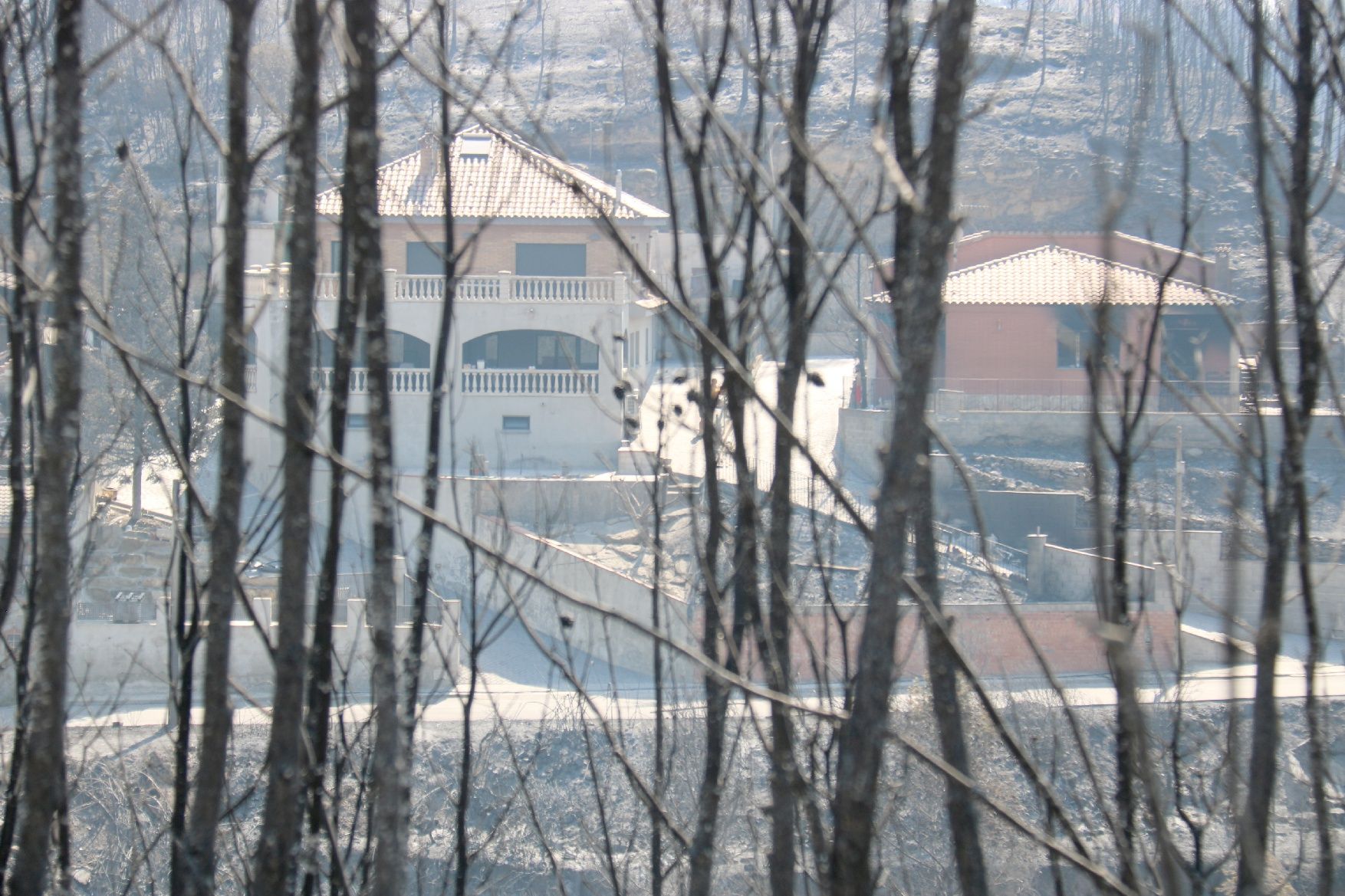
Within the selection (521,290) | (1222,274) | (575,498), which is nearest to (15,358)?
(575,498)

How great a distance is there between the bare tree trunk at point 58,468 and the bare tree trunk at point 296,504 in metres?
0.51

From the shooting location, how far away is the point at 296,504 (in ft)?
8.64

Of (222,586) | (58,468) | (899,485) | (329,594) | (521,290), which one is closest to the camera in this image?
(899,485)

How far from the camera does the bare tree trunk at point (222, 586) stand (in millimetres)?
2799

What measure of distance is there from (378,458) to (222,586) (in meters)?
0.74

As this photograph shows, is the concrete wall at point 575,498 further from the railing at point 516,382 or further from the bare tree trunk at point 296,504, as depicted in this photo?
the bare tree trunk at point 296,504

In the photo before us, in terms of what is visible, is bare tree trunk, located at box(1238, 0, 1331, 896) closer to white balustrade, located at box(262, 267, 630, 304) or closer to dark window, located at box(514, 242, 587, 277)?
white balustrade, located at box(262, 267, 630, 304)

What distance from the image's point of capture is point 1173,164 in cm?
4450

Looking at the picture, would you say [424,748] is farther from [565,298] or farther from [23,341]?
[565,298]

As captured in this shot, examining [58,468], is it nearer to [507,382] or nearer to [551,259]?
[507,382]

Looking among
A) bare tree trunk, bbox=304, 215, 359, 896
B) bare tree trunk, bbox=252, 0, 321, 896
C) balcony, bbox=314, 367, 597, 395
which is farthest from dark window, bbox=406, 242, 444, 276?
bare tree trunk, bbox=252, 0, 321, 896

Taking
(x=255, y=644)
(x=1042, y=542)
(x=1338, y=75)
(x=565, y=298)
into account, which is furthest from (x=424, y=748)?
(x=565, y=298)

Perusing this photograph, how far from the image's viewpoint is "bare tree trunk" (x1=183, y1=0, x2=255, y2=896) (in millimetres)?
2799

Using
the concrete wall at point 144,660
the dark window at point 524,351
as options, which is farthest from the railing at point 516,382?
the concrete wall at point 144,660
